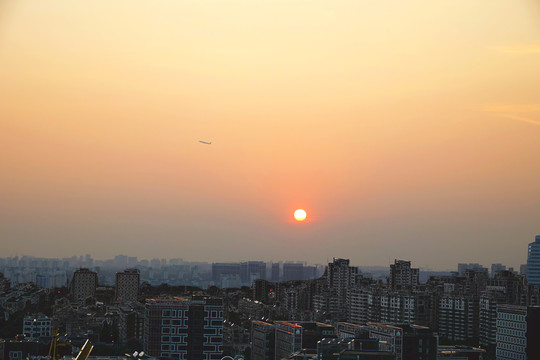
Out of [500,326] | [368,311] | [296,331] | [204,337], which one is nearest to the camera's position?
[204,337]

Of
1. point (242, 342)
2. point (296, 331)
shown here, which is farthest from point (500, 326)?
point (242, 342)

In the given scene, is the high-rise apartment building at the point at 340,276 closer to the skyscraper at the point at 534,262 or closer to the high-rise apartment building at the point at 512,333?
the skyscraper at the point at 534,262

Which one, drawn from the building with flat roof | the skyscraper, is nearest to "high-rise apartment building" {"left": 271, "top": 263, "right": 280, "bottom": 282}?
the skyscraper

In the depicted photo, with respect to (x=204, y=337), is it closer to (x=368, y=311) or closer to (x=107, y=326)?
(x=107, y=326)

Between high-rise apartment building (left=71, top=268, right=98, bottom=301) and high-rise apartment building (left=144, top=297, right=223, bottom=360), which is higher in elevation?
high-rise apartment building (left=144, top=297, right=223, bottom=360)

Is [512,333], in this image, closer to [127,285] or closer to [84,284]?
[127,285]

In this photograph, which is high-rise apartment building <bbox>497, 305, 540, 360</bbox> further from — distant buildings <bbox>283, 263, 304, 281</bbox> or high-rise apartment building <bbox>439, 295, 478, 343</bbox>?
distant buildings <bbox>283, 263, 304, 281</bbox>
